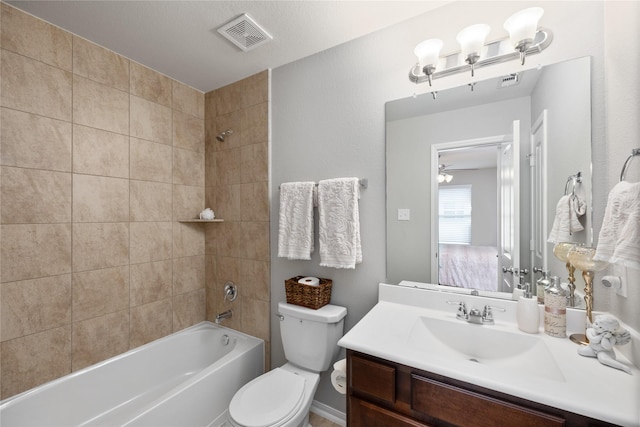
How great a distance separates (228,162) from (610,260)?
2212mm

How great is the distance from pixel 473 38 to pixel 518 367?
1375 millimetres

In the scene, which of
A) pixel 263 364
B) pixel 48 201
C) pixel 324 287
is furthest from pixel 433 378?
pixel 48 201

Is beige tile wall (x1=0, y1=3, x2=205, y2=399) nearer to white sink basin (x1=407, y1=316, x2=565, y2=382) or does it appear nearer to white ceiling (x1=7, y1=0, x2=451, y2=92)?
white ceiling (x1=7, y1=0, x2=451, y2=92)

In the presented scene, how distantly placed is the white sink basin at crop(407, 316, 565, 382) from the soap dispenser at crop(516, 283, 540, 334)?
0.13 feet

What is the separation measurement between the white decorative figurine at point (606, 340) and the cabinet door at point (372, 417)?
2.02ft

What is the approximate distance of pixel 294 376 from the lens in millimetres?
1505

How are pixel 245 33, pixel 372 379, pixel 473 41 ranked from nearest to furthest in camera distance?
pixel 372 379 → pixel 473 41 → pixel 245 33

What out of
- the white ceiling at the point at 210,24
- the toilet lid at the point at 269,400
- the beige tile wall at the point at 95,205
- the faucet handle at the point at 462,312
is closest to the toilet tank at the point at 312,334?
the toilet lid at the point at 269,400

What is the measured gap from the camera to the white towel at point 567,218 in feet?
3.58

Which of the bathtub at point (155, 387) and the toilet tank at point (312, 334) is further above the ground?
the toilet tank at point (312, 334)

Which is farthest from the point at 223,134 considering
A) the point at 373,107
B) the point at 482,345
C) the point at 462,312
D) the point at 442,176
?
the point at 482,345

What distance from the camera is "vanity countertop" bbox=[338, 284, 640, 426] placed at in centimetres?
70

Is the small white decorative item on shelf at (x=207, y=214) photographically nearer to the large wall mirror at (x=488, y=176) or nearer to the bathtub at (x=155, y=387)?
the bathtub at (x=155, y=387)

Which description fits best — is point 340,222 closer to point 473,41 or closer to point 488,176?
point 488,176
